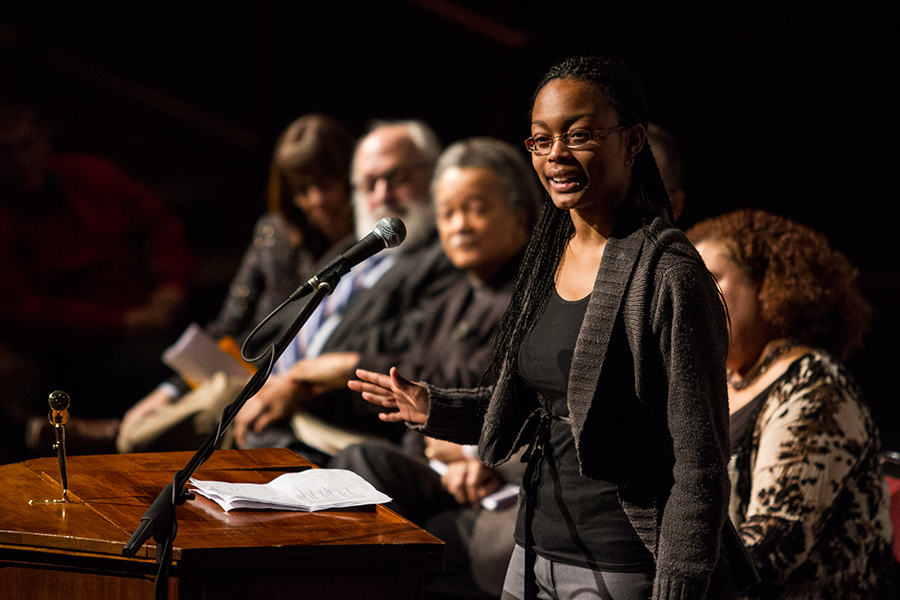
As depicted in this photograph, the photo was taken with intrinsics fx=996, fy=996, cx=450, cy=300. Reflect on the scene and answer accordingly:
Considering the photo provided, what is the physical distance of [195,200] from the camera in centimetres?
523

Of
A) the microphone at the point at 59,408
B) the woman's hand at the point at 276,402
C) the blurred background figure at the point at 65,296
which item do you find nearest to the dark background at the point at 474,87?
the blurred background figure at the point at 65,296

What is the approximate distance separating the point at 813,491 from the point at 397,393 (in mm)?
779

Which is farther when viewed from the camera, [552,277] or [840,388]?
[840,388]

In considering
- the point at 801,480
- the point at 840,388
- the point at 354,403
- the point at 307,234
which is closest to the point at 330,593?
the point at 801,480

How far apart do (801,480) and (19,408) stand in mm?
3290

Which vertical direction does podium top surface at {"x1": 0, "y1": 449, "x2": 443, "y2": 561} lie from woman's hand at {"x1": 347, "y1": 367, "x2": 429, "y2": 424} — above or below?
below

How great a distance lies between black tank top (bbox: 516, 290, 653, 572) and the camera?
1.37 m

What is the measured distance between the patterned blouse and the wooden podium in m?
0.76

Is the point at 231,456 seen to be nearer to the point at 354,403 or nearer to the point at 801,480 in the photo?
the point at 801,480

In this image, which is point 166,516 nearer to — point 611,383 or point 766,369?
point 611,383

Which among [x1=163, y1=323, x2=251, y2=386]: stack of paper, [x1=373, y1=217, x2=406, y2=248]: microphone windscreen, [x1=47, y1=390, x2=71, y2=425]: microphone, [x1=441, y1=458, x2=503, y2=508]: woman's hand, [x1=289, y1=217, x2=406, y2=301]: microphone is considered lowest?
[x1=441, y1=458, x2=503, y2=508]: woman's hand

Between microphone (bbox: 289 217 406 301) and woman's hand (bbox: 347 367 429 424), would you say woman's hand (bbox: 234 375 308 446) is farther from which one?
microphone (bbox: 289 217 406 301)

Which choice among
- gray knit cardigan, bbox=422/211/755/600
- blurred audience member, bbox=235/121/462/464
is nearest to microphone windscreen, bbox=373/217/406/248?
gray knit cardigan, bbox=422/211/755/600

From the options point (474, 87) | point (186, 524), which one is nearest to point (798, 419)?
point (186, 524)
